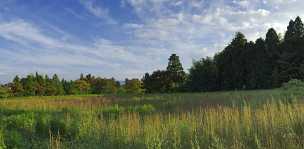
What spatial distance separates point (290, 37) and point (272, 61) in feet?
9.12

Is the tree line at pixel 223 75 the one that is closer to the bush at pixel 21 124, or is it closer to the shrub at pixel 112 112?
the shrub at pixel 112 112

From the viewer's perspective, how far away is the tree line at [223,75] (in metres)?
33.5

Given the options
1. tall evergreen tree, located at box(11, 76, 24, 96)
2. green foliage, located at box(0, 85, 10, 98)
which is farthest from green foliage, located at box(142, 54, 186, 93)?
green foliage, located at box(0, 85, 10, 98)

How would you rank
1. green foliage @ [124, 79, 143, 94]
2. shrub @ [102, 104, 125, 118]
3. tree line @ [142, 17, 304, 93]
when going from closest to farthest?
shrub @ [102, 104, 125, 118] < tree line @ [142, 17, 304, 93] < green foliage @ [124, 79, 143, 94]

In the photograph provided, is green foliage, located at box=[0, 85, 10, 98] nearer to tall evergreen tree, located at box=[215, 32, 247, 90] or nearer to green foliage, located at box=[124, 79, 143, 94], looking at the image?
green foliage, located at box=[124, 79, 143, 94]

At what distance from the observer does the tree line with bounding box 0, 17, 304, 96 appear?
33.5m

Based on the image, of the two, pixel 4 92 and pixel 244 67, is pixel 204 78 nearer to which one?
pixel 244 67

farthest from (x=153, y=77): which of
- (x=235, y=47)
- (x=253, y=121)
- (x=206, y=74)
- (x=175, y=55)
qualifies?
(x=253, y=121)

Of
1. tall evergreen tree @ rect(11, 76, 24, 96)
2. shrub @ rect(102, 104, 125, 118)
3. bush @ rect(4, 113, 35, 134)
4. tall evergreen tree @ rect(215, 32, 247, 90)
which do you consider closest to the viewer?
bush @ rect(4, 113, 35, 134)

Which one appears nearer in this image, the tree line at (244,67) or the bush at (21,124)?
the bush at (21,124)

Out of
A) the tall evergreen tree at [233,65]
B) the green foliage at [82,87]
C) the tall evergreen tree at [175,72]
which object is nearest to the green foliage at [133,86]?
the tall evergreen tree at [175,72]

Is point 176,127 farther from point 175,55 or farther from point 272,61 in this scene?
point 175,55

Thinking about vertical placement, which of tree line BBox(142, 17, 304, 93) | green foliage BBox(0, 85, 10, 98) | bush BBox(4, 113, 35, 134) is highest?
tree line BBox(142, 17, 304, 93)

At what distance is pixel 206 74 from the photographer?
4003 cm
